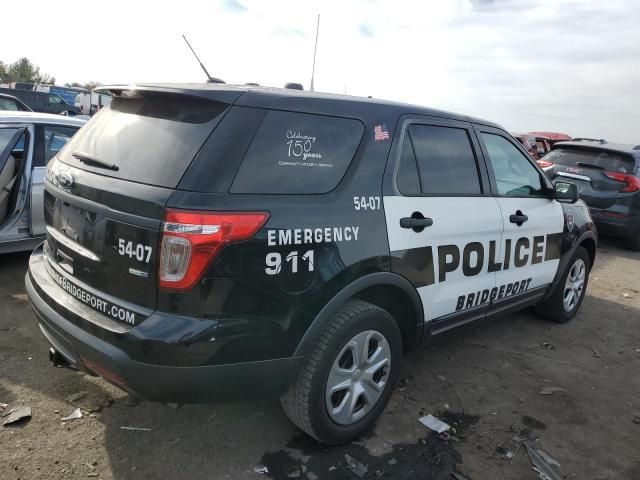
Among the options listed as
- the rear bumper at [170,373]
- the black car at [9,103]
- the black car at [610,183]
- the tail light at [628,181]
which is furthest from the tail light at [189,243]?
the black car at [9,103]

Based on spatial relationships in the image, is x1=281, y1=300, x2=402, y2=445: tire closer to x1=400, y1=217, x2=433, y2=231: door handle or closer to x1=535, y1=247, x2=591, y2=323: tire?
x1=400, y1=217, x2=433, y2=231: door handle

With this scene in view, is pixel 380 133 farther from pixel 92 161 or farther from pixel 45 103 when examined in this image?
pixel 45 103

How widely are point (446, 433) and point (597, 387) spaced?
1.50 metres

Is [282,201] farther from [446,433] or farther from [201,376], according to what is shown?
[446,433]

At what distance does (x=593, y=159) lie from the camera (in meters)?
8.48

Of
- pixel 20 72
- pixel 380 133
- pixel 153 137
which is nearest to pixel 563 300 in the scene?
pixel 380 133

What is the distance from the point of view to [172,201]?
2139 millimetres

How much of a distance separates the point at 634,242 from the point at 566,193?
16.8 feet

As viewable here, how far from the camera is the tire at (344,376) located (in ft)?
8.38

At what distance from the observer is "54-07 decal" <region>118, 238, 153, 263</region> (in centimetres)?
218

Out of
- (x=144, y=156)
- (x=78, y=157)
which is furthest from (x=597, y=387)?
(x=78, y=157)

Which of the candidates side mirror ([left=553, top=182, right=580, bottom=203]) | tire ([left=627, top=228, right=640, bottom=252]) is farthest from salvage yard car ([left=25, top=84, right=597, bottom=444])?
tire ([left=627, top=228, right=640, bottom=252])

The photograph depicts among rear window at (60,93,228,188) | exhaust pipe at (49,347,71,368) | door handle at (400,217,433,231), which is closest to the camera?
rear window at (60,93,228,188)

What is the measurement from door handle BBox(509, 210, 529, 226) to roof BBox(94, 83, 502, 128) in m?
1.21
